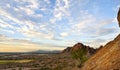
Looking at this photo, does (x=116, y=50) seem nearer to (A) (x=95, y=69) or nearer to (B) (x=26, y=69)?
(A) (x=95, y=69)

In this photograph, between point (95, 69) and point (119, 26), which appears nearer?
point (95, 69)

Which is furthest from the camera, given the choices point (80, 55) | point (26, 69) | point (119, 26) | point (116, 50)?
point (26, 69)

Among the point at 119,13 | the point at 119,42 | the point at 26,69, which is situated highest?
the point at 119,13

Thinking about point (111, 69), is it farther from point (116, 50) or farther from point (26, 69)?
point (26, 69)

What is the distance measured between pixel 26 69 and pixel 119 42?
210 feet

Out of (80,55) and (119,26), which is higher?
(119,26)

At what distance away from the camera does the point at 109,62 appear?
1196 inches

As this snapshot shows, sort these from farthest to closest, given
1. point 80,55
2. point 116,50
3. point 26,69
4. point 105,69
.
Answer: point 26,69, point 80,55, point 116,50, point 105,69

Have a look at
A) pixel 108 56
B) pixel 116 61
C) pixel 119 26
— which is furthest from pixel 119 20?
pixel 116 61

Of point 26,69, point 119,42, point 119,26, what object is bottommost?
point 26,69

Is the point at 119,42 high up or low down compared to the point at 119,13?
down

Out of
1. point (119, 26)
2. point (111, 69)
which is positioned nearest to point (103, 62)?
point (111, 69)

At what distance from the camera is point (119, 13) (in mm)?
38750

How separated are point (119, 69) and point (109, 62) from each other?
301 centimetres
